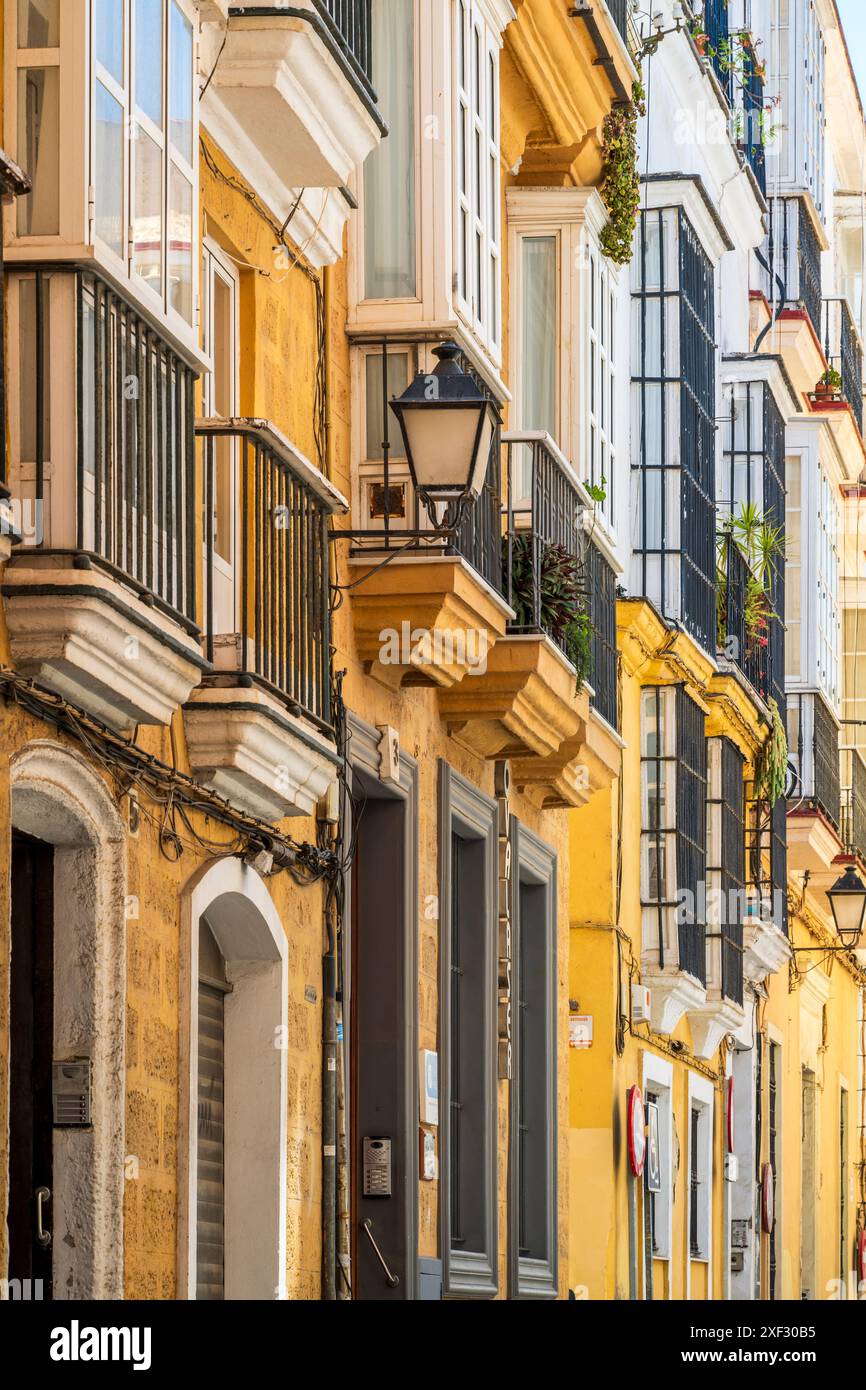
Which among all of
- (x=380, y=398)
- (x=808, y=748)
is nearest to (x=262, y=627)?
(x=380, y=398)

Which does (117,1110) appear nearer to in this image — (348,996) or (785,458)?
(348,996)

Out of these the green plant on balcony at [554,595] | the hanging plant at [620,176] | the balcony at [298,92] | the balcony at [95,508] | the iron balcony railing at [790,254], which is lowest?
the balcony at [95,508]

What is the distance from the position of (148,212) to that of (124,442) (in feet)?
2.83

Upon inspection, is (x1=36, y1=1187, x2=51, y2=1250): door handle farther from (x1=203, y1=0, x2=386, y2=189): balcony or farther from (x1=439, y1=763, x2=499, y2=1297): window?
(x1=439, y1=763, x2=499, y2=1297): window

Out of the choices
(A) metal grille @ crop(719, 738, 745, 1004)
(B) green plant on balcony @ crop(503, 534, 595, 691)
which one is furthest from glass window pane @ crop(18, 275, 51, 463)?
(A) metal grille @ crop(719, 738, 745, 1004)

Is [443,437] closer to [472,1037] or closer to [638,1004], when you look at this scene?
[472,1037]

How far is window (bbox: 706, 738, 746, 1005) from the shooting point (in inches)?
844

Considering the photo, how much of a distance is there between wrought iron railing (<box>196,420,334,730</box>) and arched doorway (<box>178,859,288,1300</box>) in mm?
784

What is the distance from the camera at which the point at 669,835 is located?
2006 centimetres

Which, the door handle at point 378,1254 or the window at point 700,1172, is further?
the window at point 700,1172

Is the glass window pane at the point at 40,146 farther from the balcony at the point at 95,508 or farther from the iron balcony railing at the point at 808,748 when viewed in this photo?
the iron balcony railing at the point at 808,748

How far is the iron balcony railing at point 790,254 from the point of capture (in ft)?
89.0

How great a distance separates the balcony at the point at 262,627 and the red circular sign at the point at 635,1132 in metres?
8.28

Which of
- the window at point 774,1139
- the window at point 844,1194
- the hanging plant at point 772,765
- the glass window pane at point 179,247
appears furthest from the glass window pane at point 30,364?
the window at point 844,1194
